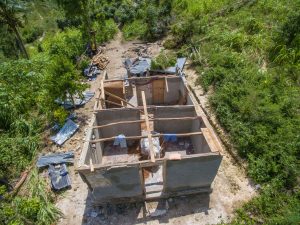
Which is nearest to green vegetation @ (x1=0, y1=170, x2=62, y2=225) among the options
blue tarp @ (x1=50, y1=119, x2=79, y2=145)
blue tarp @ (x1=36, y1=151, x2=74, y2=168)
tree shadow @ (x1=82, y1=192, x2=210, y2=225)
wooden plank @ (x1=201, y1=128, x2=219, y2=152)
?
tree shadow @ (x1=82, y1=192, x2=210, y2=225)

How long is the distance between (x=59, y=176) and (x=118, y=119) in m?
2.87

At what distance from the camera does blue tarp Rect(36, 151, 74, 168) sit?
863 centimetres

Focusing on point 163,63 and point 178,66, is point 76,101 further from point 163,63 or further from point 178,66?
point 178,66

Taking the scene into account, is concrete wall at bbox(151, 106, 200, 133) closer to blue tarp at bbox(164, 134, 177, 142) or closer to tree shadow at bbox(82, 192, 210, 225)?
blue tarp at bbox(164, 134, 177, 142)

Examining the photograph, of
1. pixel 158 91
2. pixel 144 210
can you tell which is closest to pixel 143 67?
pixel 158 91

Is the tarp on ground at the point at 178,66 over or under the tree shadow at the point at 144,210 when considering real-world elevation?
over

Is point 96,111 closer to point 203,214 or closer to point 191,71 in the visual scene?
point 203,214

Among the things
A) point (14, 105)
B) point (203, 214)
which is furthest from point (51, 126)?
point (203, 214)

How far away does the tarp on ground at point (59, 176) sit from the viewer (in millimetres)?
7883

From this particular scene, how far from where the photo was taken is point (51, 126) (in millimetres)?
10523

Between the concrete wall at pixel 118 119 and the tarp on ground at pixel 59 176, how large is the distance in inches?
71.1

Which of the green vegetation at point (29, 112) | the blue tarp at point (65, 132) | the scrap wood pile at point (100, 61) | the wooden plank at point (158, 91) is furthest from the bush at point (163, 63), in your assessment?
the blue tarp at point (65, 132)

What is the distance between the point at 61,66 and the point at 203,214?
7.85 m

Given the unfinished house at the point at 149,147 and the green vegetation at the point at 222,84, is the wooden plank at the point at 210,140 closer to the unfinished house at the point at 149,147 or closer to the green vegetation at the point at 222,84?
the unfinished house at the point at 149,147
